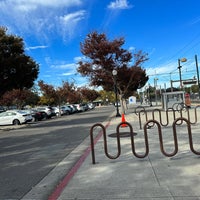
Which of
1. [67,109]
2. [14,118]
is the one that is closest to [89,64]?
[14,118]

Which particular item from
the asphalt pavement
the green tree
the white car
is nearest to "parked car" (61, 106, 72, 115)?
the white car

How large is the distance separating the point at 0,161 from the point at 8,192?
3.16m

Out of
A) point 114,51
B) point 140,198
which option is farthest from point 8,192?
point 114,51

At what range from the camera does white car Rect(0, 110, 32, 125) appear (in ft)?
79.8

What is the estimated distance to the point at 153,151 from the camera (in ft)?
24.3

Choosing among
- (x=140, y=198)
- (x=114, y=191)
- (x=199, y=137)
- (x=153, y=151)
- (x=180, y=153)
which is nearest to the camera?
(x=140, y=198)

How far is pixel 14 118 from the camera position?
24484 millimetres

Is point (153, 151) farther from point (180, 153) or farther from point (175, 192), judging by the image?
point (175, 192)

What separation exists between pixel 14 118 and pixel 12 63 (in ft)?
24.9

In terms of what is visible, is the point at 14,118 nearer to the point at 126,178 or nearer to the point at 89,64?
the point at 89,64

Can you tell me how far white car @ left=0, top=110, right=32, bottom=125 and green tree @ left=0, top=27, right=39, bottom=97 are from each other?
504 centimetres

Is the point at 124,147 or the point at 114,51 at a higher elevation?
the point at 114,51

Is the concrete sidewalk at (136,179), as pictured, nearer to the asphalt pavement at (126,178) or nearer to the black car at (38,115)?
the asphalt pavement at (126,178)

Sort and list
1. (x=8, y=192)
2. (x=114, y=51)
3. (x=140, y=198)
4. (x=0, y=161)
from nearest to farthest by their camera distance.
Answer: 1. (x=140, y=198)
2. (x=8, y=192)
3. (x=0, y=161)
4. (x=114, y=51)
